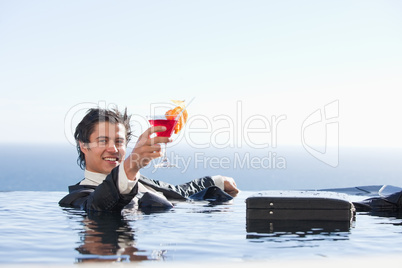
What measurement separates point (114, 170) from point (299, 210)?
1.33m

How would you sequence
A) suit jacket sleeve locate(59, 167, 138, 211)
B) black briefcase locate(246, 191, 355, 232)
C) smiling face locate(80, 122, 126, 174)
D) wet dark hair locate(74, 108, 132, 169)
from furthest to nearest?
wet dark hair locate(74, 108, 132, 169), smiling face locate(80, 122, 126, 174), suit jacket sleeve locate(59, 167, 138, 211), black briefcase locate(246, 191, 355, 232)

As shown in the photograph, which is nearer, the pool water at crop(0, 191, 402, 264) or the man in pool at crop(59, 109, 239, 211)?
the pool water at crop(0, 191, 402, 264)

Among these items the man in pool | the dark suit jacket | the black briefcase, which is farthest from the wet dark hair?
the black briefcase

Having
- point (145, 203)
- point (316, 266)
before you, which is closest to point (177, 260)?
point (316, 266)

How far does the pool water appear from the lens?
2.93 metres

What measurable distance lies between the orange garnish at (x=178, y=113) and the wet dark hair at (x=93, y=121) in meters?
0.92

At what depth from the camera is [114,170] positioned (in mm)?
4016

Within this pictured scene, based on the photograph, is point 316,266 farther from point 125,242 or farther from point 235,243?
point 125,242

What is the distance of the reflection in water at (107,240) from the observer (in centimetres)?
287

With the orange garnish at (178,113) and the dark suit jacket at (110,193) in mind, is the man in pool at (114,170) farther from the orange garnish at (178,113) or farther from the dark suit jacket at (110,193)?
the orange garnish at (178,113)

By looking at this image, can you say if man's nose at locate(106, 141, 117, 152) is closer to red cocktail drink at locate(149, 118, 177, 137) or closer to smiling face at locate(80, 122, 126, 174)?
smiling face at locate(80, 122, 126, 174)

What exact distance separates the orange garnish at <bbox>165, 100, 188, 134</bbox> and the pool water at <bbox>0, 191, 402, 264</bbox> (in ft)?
2.25

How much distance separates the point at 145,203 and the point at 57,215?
0.74 meters

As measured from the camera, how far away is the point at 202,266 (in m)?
2.72
